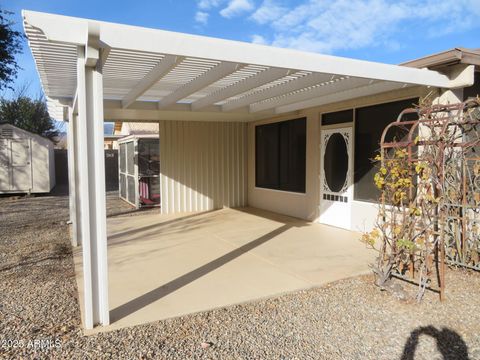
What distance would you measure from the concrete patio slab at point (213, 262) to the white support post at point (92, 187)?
0.96 feet

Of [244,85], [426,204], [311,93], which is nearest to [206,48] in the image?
[244,85]

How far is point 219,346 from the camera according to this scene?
9.65 ft

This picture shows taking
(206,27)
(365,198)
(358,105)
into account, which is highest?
(206,27)

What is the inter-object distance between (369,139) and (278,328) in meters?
4.40

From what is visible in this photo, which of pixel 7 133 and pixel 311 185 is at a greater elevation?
pixel 7 133

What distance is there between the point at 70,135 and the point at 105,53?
3488mm

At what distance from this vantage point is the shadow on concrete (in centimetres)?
283

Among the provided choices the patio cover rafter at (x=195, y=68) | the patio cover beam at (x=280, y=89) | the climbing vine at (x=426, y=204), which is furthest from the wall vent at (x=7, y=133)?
the climbing vine at (x=426, y=204)

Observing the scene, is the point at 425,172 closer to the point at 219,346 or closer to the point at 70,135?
the point at 219,346

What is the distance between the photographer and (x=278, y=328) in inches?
127

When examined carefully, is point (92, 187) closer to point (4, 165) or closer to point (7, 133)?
point (4, 165)

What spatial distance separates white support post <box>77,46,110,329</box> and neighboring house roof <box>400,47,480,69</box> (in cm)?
405

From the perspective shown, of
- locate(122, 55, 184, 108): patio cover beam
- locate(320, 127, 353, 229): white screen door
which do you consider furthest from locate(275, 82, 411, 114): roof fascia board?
locate(122, 55, 184, 108): patio cover beam

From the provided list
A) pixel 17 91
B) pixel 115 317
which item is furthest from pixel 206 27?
pixel 17 91
